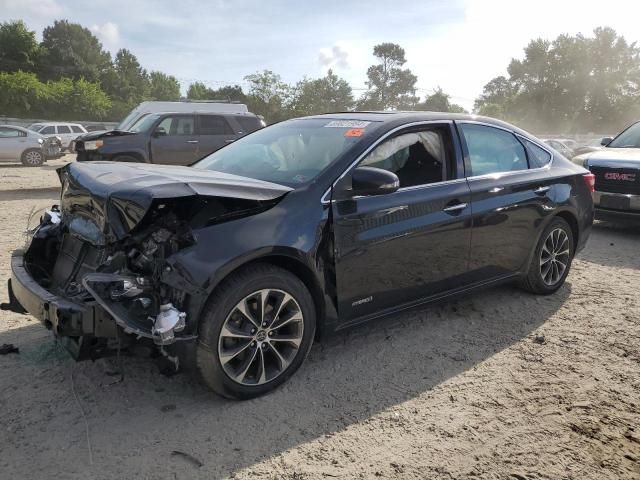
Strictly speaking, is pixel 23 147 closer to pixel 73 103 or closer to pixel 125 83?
pixel 73 103

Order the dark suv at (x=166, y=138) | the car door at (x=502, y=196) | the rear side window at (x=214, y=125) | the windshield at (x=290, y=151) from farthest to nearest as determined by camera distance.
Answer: the rear side window at (x=214, y=125) < the dark suv at (x=166, y=138) < the car door at (x=502, y=196) < the windshield at (x=290, y=151)

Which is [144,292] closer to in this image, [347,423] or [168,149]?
[347,423]

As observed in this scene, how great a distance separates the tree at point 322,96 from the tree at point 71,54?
2966 cm

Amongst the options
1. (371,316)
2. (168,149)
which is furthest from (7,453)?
(168,149)

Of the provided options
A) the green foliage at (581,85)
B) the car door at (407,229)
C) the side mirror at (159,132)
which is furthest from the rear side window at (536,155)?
the green foliage at (581,85)

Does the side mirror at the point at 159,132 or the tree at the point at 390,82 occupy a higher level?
the tree at the point at 390,82

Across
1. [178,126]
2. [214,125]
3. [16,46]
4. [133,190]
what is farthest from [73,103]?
[133,190]

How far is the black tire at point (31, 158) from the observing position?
19.5 m

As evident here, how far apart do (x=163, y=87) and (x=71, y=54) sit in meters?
19.0

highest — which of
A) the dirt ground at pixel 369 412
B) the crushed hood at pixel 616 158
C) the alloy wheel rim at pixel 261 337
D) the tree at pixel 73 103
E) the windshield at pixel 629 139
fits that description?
the tree at pixel 73 103

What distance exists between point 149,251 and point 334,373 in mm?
1462

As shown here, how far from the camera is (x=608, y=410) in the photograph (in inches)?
125

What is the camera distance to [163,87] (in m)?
87.9

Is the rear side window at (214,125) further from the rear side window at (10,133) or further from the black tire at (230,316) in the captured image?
the rear side window at (10,133)
